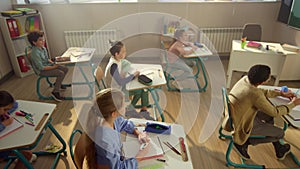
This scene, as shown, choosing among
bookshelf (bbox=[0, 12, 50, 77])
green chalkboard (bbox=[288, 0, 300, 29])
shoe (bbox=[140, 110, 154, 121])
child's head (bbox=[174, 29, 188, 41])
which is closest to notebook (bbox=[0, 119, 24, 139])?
shoe (bbox=[140, 110, 154, 121])

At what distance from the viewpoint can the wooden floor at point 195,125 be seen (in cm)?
219

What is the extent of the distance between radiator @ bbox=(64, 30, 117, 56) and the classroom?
2 centimetres

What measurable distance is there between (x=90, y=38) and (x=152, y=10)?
1.33 m

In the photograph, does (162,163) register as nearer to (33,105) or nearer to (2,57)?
(33,105)

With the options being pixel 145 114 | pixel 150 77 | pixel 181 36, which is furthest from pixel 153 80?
pixel 181 36

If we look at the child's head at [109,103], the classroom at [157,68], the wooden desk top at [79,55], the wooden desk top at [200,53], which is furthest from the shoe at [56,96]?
the child's head at [109,103]

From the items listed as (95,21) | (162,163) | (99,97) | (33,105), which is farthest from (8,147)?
(95,21)

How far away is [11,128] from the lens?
1626mm

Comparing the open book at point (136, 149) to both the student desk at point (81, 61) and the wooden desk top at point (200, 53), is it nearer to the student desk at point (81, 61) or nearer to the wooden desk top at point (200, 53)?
the student desk at point (81, 61)

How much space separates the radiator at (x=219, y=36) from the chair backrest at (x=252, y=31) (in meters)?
0.67

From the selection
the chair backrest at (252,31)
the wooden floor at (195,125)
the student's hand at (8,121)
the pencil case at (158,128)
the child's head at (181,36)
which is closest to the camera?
the pencil case at (158,128)

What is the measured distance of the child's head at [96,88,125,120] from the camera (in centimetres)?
133

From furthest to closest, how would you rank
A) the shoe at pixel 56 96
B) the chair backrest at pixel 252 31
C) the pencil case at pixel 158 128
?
the chair backrest at pixel 252 31 < the shoe at pixel 56 96 < the pencil case at pixel 158 128

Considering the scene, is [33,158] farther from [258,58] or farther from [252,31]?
[252,31]
